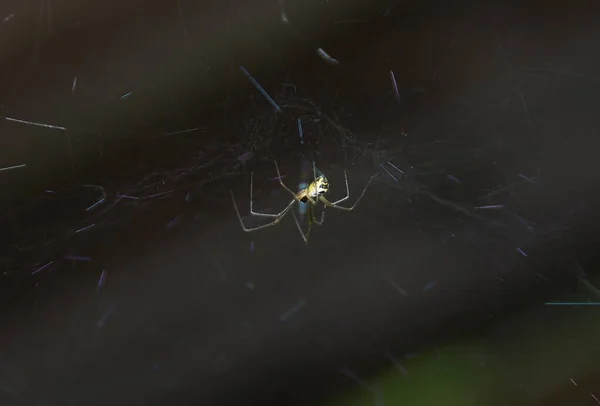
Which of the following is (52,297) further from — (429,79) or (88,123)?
(429,79)

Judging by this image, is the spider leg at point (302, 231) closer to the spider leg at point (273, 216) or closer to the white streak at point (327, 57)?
the spider leg at point (273, 216)

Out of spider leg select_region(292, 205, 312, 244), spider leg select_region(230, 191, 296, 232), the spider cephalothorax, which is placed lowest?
spider leg select_region(292, 205, 312, 244)

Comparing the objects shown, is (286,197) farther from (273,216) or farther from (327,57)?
(327,57)

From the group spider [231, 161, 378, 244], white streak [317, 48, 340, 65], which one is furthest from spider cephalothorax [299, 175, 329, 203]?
white streak [317, 48, 340, 65]

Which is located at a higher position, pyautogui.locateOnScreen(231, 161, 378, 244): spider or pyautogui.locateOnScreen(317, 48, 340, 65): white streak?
pyautogui.locateOnScreen(317, 48, 340, 65): white streak

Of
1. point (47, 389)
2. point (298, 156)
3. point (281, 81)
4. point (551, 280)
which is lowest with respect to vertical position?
point (47, 389)

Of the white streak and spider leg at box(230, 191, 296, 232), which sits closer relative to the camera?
the white streak

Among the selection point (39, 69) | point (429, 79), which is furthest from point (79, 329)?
point (429, 79)

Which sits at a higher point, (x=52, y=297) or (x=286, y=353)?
(x=52, y=297)

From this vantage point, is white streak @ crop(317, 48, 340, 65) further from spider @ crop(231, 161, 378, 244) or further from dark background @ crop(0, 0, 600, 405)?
spider @ crop(231, 161, 378, 244)
